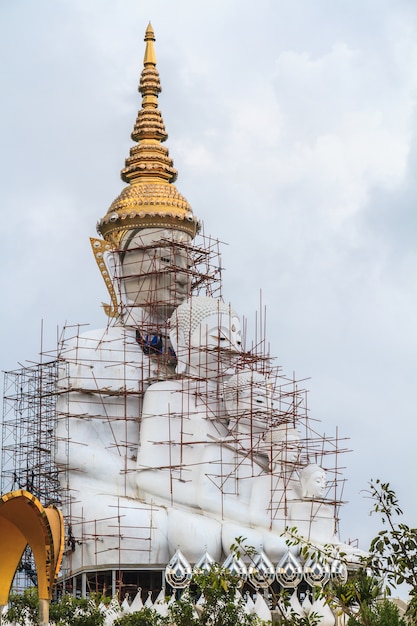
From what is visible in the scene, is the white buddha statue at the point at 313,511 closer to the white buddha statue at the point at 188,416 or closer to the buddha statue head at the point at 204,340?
the white buddha statue at the point at 188,416

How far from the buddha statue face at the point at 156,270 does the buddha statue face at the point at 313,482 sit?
19.3 feet

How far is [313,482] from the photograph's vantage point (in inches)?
1256

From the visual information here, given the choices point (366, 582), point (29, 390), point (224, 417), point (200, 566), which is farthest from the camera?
point (29, 390)

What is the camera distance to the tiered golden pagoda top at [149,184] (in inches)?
1416

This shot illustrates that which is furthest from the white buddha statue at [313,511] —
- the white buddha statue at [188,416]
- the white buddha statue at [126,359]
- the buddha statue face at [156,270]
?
the buddha statue face at [156,270]

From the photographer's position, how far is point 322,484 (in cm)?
3200

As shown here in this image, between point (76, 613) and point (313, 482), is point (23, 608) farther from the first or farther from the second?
point (313, 482)

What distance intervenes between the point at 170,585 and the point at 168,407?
4.25 m

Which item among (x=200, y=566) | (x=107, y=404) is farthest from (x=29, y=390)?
(x=200, y=566)

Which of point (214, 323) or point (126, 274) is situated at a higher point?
point (126, 274)

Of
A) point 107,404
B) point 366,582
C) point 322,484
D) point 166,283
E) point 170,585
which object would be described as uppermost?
point 166,283

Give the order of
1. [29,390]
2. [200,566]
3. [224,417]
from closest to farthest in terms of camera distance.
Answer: [200,566] → [224,417] → [29,390]

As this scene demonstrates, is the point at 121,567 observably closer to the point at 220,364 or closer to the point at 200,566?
the point at 200,566

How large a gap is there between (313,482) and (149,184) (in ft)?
31.9
